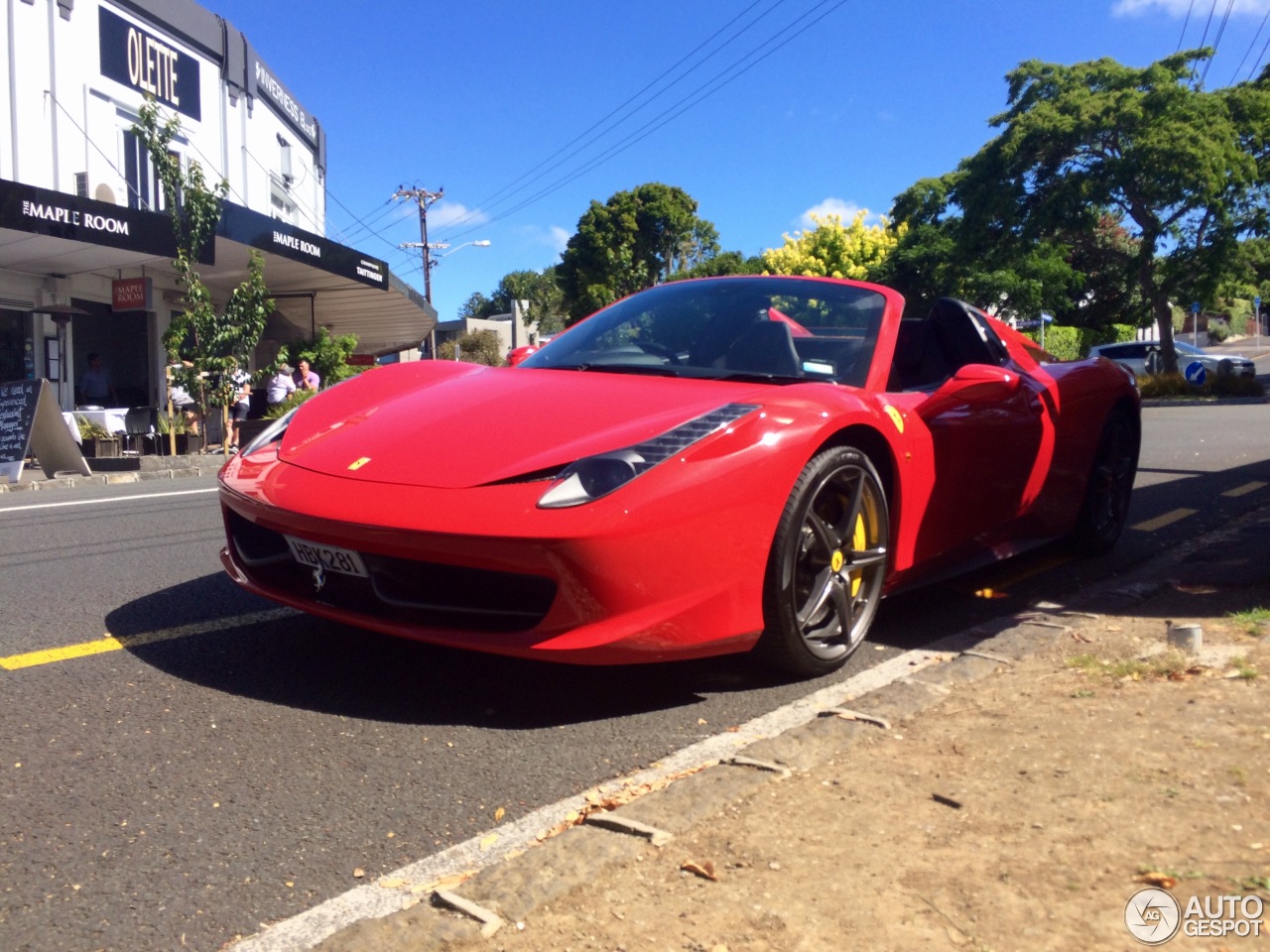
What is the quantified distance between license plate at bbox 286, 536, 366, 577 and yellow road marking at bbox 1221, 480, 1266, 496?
6.36 metres

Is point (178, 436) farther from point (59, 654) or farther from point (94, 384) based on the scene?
point (59, 654)

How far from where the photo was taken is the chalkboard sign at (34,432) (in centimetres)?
1073

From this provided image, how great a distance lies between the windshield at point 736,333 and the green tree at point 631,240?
56384 mm

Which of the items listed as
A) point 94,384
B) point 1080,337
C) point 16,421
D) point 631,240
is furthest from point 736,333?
point 631,240

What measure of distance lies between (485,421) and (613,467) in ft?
1.86

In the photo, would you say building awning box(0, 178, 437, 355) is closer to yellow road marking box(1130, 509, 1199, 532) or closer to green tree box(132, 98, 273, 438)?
green tree box(132, 98, 273, 438)

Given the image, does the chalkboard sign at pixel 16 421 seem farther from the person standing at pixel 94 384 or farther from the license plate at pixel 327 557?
the license plate at pixel 327 557

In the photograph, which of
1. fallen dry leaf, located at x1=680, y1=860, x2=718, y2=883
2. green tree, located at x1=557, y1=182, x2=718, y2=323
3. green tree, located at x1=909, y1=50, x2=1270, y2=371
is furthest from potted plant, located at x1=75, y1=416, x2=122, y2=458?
green tree, located at x1=557, y1=182, x2=718, y2=323

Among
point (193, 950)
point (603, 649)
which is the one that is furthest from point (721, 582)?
point (193, 950)

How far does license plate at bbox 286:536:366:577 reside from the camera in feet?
9.21

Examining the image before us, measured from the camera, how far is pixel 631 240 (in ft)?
203

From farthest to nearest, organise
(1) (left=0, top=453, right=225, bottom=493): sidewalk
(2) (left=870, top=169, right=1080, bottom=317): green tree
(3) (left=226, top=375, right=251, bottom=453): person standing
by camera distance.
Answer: (2) (left=870, top=169, right=1080, bottom=317): green tree
(3) (left=226, top=375, right=251, bottom=453): person standing
(1) (left=0, top=453, right=225, bottom=493): sidewalk

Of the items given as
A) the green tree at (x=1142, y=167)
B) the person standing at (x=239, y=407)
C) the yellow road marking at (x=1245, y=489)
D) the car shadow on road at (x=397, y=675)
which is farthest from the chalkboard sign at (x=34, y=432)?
the green tree at (x=1142, y=167)

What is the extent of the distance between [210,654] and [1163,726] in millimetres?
2643
